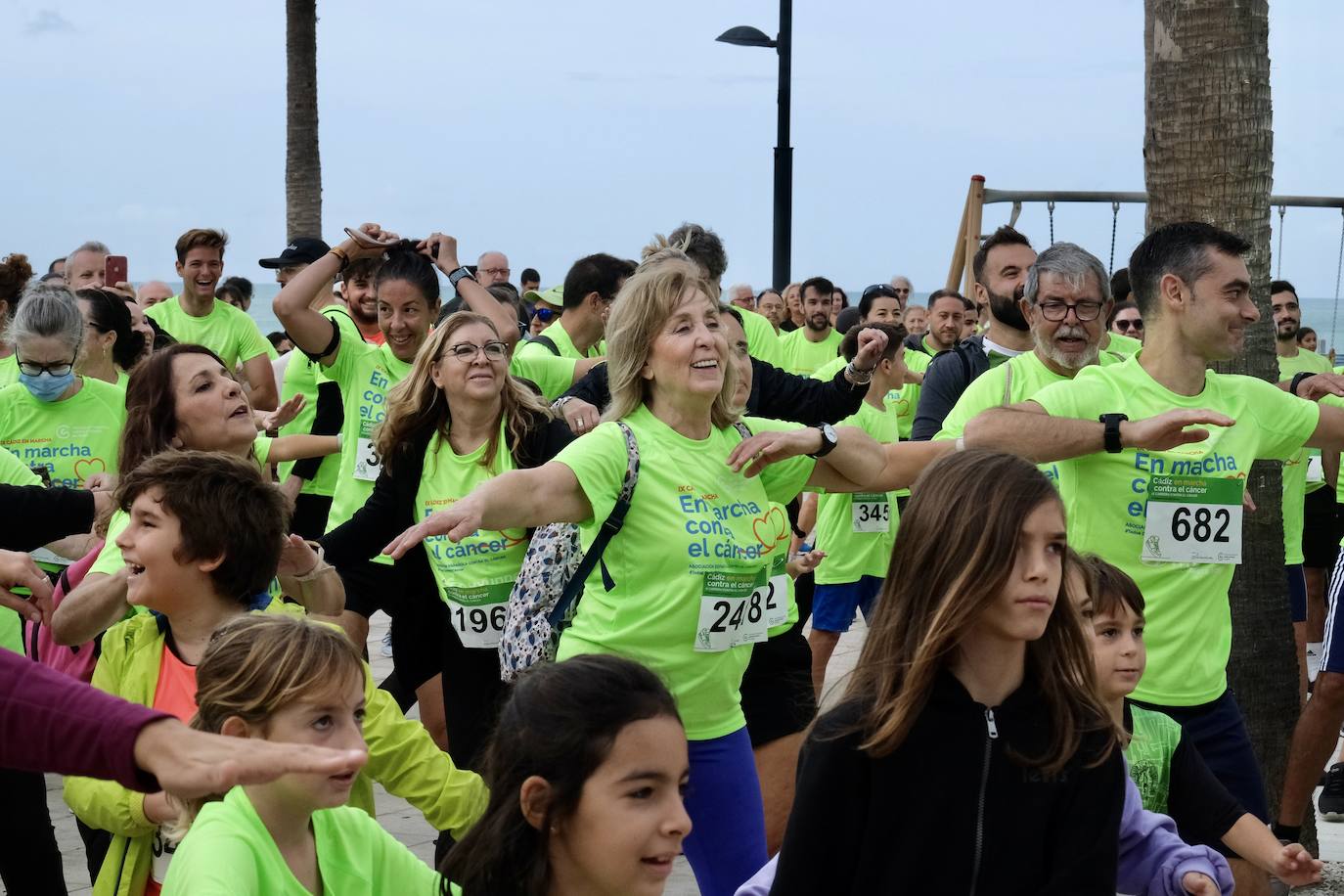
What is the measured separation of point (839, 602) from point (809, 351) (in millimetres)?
5866

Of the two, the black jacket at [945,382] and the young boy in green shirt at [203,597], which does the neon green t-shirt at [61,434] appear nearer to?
the young boy in green shirt at [203,597]

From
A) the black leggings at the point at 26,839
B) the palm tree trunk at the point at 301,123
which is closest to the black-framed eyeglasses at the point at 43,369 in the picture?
the black leggings at the point at 26,839

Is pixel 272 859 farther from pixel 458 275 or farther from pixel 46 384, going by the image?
pixel 458 275

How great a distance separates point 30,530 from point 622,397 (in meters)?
1.79

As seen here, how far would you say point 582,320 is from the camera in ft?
27.9

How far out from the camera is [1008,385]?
6125mm

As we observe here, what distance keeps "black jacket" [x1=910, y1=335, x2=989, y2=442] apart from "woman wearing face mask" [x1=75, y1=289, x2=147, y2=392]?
3347 millimetres

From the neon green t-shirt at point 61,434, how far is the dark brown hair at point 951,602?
4512 mm

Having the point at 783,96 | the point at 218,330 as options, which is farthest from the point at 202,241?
the point at 783,96

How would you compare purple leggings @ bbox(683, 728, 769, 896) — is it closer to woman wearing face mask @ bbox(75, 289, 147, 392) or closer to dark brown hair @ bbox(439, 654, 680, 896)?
dark brown hair @ bbox(439, 654, 680, 896)

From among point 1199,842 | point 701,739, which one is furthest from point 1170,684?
point 701,739

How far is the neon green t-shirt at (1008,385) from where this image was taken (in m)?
5.94

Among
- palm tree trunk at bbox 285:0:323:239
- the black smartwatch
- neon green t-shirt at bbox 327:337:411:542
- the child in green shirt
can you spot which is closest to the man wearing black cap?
neon green t-shirt at bbox 327:337:411:542

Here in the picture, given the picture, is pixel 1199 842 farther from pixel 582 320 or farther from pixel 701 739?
pixel 582 320
